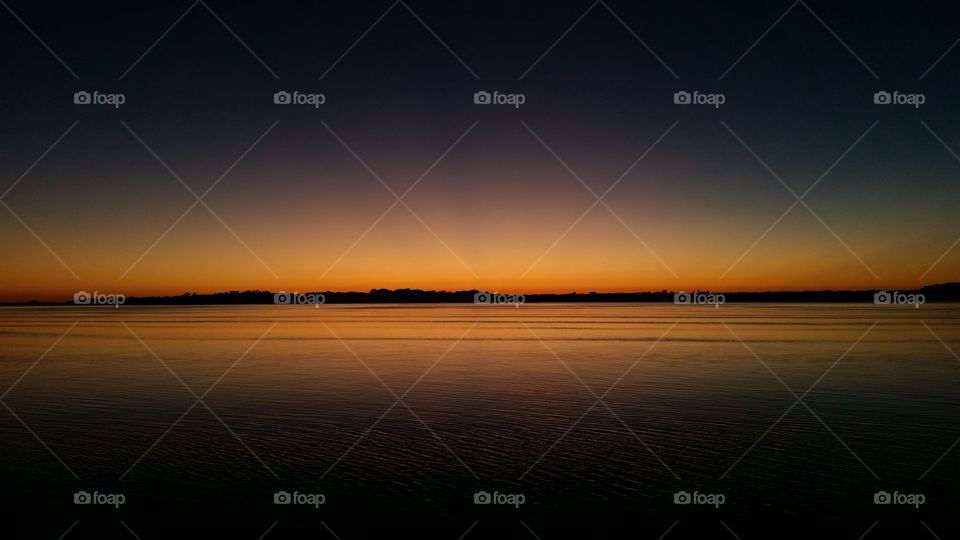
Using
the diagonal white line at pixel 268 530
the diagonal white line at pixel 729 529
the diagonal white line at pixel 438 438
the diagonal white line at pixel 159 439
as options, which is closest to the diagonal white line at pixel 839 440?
the diagonal white line at pixel 729 529

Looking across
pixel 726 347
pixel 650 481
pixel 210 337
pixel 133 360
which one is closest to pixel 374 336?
pixel 210 337

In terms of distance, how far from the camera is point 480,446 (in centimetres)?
1667

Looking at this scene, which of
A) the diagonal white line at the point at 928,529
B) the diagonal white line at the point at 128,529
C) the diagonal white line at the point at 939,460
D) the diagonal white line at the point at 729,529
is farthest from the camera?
the diagonal white line at the point at 939,460

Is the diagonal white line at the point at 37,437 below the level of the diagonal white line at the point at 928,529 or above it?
above

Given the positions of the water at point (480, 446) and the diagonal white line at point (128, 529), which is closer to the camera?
the diagonal white line at point (128, 529)

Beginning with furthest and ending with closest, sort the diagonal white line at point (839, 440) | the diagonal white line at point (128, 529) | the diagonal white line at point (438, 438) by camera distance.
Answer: the diagonal white line at point (438, 438) < the diagonal white line at point (839, 440) < the diagonal white line at point (128, 529)

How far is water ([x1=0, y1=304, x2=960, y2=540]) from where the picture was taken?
476 inches

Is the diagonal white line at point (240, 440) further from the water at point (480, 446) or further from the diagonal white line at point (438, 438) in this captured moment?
the diagonal white line at point (438, 438)

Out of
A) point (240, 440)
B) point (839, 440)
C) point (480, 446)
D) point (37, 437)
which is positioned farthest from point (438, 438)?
point (37, 437)

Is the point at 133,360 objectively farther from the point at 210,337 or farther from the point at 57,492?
the point at 57,492

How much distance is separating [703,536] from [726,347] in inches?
1282

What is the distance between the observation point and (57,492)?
13422 mm

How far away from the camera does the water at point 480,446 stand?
12.1 metres

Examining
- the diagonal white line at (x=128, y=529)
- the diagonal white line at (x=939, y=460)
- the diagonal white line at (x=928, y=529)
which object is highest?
the diagonal white line at (x=939, y=460)
